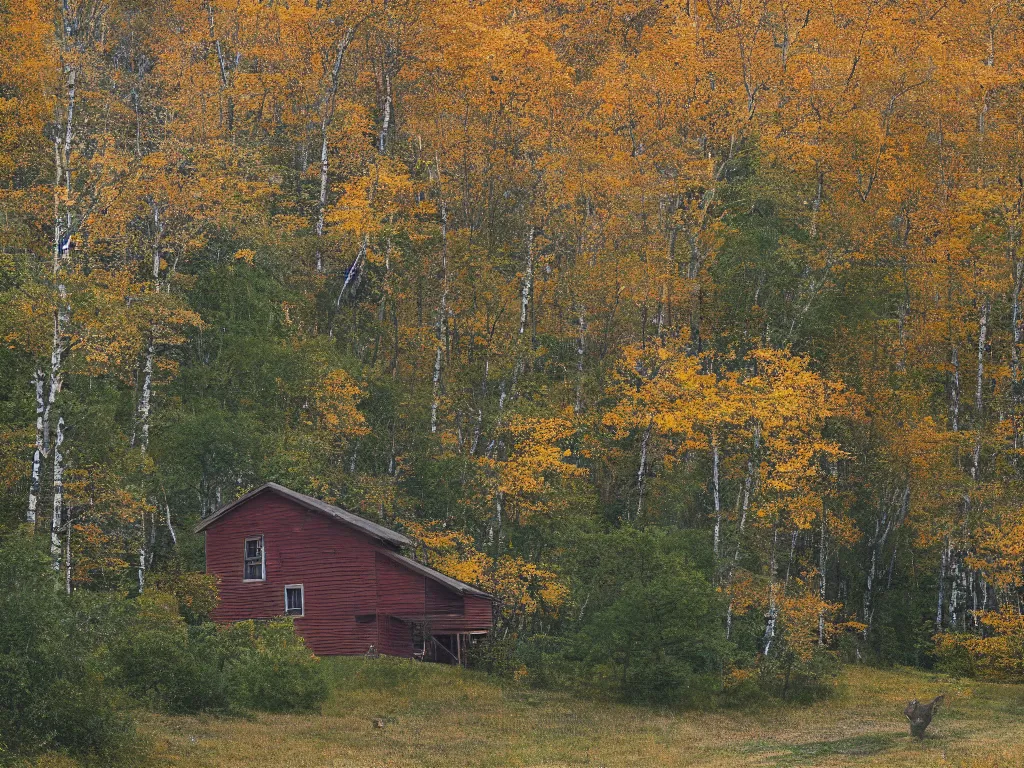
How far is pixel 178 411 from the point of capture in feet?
152

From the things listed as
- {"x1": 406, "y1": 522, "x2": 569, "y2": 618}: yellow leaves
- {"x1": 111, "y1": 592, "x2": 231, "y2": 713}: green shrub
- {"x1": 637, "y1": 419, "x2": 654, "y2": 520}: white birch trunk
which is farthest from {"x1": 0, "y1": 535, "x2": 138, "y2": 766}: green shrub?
{"x1": 637, "y1": 419, "x2": 654, "y2": 520}: white birch trunk

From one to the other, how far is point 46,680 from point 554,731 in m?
15.2

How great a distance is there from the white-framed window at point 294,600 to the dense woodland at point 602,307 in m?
4.11

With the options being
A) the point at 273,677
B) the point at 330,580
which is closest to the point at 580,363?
the point at 330,580

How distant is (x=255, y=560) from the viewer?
155ft

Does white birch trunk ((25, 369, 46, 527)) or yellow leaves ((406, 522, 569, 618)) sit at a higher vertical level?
white birch trunk ((25, 369, 46, 527))

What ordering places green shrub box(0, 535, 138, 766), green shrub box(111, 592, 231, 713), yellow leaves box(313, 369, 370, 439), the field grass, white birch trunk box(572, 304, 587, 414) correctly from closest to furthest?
1. green shrub box(0, 535, 138, 766)
2. the field grass
3. green shrub box(111, 592, 231, 713)
4. yellow leaves box(313, 369, 370, 439)
5. white birch trunk box(572, 304, 587, 414)

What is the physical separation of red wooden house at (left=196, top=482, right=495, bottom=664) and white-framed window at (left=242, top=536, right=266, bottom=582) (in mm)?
40

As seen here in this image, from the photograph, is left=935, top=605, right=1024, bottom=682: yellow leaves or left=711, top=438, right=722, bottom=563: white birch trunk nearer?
left=935, top=605, right=1024, bottom=682: yellow leaves

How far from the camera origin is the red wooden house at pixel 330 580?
4588 cm

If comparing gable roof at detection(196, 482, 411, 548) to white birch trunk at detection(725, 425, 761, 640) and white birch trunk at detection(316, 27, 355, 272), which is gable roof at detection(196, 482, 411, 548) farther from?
white birch trunk at detection(316, 27, 355, 272)

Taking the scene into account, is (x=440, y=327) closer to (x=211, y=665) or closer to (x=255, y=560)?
(x=255, y=560)

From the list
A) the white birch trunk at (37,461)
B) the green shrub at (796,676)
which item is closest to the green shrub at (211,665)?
the white birch trunk at (37,461)

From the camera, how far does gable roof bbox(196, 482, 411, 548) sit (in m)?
44.8
